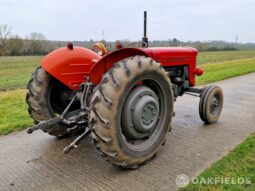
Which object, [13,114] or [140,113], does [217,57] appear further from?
[140,113]

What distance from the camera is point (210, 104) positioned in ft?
15.1

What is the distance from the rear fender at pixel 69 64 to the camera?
11.1 ft

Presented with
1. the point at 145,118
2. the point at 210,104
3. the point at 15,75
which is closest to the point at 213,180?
the point at 145,118

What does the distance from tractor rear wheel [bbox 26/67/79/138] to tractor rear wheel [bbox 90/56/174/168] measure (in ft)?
3.37

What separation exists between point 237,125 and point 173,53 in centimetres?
175

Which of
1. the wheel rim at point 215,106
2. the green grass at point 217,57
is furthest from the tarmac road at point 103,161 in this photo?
the green grass at point 217,57

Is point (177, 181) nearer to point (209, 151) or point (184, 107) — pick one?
point (209, 151)

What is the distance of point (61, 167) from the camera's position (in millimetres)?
3178

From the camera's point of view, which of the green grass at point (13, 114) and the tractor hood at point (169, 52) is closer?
the tractor hood at point (169, 52)

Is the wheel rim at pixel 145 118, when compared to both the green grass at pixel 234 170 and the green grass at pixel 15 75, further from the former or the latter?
the green grass at pixel 15 75

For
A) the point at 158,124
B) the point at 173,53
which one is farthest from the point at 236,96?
the point at 158,124

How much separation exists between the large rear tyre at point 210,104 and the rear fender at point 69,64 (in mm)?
2071

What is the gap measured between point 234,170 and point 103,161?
1.56 meters

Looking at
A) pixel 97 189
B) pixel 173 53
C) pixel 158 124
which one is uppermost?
pixel 173 53
